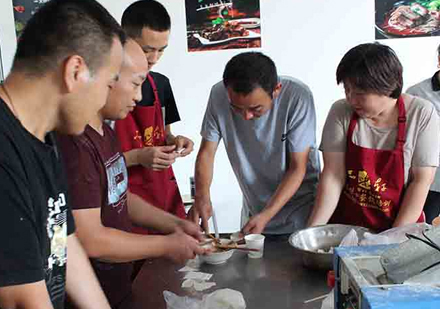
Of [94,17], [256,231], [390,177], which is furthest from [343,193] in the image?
[94,17]

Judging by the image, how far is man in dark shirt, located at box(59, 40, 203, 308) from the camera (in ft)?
4.33

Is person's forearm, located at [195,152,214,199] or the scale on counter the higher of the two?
the scale on counter

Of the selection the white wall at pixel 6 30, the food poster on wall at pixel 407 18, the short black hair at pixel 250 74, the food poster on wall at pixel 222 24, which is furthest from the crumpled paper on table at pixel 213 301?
the white wall at pixel 6 30

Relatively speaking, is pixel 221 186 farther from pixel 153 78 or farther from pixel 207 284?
pixel 207 284

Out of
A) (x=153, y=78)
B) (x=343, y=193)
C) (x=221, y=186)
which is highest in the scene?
(x=153, y=78)

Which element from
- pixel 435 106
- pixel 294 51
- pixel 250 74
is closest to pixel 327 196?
pixel 250 74

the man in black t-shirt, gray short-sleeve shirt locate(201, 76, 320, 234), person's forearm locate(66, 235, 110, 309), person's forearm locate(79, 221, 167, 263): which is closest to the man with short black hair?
gray short-sleeve shirt locate(201, 76, 320, 234)

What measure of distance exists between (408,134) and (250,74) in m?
0.62

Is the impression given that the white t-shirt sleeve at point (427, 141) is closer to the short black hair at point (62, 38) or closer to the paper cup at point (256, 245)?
the paper cup at point (256, 245)

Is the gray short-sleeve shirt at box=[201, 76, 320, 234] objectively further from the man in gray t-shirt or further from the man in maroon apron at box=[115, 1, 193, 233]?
the man in maroon apron at box=[115, 1, 193, 233]

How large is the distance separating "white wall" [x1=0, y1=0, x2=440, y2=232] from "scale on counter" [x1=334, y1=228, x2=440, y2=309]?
2512 millimetres

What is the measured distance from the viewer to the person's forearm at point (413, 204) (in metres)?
1.72

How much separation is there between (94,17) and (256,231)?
1.15 m

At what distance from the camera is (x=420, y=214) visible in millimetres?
1766
